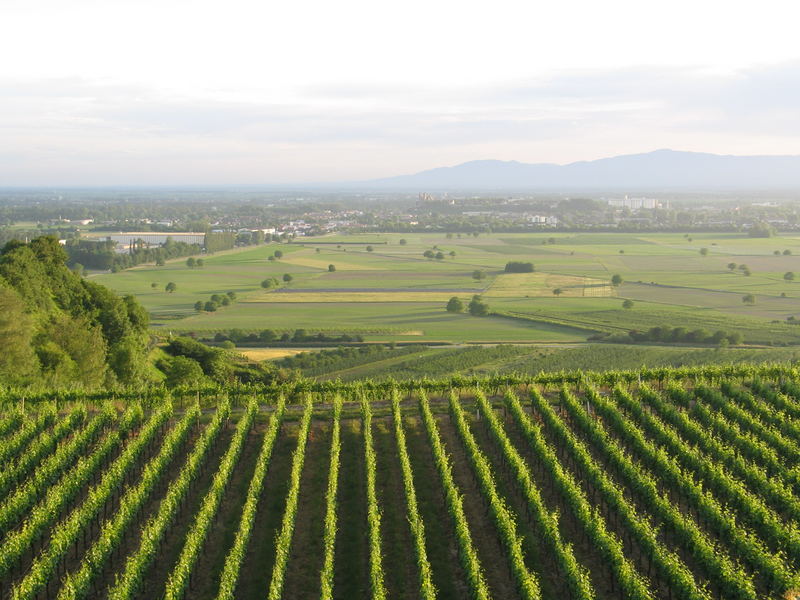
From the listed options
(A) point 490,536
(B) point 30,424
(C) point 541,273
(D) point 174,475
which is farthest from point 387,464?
(C) point 541,273

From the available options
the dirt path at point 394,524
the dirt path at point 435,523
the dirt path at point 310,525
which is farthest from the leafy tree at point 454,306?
the dirt path at point 310,525

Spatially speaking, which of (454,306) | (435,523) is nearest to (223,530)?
(435,523)

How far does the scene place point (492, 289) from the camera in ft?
305

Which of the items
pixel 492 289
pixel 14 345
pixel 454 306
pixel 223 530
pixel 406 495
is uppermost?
pixel 14 345

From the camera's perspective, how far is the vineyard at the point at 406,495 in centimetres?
1959

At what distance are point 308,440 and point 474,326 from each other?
143 feet

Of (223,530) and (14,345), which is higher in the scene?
(14,345)

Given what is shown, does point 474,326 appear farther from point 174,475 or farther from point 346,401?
point 174,475

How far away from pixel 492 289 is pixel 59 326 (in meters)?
59.5

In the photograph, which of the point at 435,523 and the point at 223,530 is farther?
the point at 435,523

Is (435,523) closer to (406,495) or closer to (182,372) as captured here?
(406,495)

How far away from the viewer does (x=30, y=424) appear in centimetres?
2927

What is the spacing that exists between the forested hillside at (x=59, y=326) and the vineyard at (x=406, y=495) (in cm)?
528

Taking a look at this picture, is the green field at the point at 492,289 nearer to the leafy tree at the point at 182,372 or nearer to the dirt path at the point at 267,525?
the leafy tree at the point at 182,372
